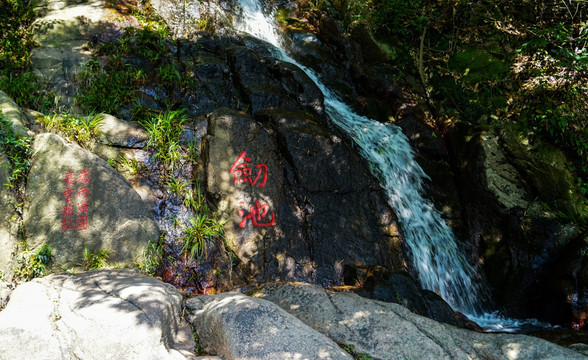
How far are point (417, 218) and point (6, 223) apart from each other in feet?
23.6

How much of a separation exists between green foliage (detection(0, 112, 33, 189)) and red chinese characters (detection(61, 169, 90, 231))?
52 cm

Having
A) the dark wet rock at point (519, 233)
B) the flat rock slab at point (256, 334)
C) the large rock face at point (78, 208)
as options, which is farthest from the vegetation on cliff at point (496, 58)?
the large rock face at point (78, 208)

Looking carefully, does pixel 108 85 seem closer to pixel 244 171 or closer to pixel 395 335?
pixel 244 171

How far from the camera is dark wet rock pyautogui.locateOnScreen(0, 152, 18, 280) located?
4.35 metres

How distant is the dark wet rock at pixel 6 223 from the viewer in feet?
14.3

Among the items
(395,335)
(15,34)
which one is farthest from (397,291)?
(15,34)

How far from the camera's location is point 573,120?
27.6 ft

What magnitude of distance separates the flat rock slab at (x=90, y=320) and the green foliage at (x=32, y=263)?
53 centimetres

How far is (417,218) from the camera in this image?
25.0 ft

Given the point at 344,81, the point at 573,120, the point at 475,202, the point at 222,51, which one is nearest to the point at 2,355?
the point at 222,51

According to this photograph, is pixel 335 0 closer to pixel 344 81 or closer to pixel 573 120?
pixel 344 81

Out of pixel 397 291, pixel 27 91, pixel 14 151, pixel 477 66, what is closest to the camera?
pixel 14 151

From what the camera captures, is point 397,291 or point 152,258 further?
point 397,291

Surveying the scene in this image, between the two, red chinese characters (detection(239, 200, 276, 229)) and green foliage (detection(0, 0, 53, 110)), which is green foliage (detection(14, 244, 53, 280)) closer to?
red chinese characters (detection(239, 200, 276, 229))
